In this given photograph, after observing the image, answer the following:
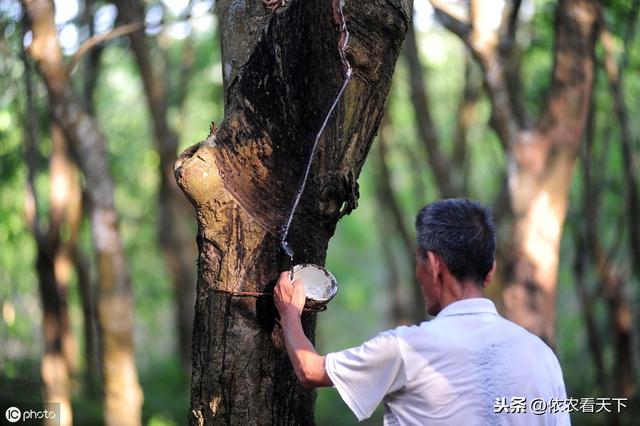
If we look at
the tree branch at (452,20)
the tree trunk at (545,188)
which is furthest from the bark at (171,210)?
the tree trunk at (545,188)

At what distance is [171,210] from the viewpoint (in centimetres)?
1317

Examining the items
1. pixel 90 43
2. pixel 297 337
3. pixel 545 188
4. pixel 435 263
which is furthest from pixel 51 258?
pixel 435 263

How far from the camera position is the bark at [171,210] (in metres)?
11.8

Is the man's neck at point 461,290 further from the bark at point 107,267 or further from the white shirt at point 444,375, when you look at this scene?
the bark at point 107,267

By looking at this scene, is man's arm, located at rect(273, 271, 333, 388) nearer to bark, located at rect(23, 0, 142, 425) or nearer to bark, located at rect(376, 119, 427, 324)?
bark, located at rect(23, 0, 142, 425)

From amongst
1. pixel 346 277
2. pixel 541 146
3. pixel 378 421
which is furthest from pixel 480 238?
pixel 346 277

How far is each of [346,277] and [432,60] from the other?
12979mm

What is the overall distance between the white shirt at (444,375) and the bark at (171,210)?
9.00 metres

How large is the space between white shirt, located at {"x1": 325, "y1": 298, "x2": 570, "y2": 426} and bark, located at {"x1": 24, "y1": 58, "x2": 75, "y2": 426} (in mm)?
5569

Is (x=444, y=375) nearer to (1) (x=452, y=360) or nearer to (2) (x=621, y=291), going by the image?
(1) (x=452, y=360)

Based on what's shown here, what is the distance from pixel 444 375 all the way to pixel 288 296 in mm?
603

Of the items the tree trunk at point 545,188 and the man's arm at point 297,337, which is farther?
the tree trunk at point 545,188

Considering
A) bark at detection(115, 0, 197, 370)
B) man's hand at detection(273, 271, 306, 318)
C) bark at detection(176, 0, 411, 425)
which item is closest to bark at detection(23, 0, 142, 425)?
bark at detection(176, 0, 411, 425)

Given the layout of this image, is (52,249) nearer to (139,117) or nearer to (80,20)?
(80,20)
